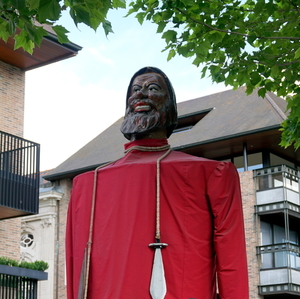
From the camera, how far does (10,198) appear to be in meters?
17.0

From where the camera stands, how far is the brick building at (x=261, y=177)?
26.0m

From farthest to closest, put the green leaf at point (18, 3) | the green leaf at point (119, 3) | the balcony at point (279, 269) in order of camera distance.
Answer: the balcony at point (279, 269), the green leaf at point (119, 3), the green leaf at point (18, 3)

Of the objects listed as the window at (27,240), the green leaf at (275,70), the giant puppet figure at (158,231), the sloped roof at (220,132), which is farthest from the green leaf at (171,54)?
the window at (27,240)

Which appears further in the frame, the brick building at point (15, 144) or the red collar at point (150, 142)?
the brick building at point (15, 144)

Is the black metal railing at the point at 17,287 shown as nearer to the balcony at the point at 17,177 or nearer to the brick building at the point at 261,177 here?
the balcony at the point at 17,177

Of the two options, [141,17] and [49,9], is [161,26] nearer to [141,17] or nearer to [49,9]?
[141,17]

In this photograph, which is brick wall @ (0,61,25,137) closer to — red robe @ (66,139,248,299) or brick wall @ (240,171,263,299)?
brick wall @ (240,171,263,299)

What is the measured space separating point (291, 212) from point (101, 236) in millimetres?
22780

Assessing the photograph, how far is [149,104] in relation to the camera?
4.79 m

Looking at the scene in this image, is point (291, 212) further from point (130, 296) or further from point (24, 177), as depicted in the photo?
point (130, 296)

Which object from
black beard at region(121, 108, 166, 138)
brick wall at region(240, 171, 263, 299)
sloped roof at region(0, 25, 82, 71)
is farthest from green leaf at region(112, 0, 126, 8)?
brick wall at region(240, 171, 263, 299)

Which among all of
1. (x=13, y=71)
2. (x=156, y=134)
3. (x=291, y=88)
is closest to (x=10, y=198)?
(x=13, y=71)

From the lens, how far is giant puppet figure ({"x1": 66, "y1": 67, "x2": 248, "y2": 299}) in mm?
4289

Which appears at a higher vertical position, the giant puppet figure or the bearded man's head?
the bearded man's head
